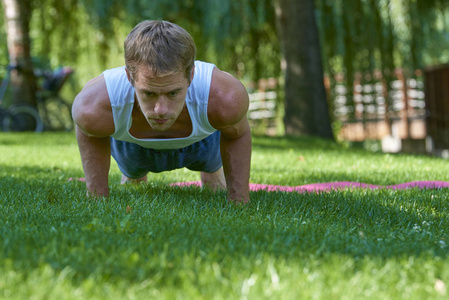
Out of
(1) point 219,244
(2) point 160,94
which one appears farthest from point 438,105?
(1) point 219,244

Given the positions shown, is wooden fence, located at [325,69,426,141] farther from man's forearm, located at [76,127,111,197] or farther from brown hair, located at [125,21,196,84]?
brown hair, located at [125,21,196,84]

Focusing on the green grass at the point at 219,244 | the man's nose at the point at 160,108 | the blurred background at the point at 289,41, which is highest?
the blurred background at the point at 289,41

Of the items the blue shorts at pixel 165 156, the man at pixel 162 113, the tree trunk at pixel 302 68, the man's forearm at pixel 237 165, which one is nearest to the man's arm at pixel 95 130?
the man at pixel 162 113

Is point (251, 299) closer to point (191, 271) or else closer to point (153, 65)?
point (191, 271)

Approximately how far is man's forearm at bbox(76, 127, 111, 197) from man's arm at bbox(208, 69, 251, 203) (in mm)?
698

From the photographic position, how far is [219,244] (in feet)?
7.63

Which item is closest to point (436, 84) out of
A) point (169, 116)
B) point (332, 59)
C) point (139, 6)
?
point (332, 59)

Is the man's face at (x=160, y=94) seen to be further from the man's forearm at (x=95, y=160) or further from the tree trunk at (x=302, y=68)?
the tree trunk at (x=302, y=68)

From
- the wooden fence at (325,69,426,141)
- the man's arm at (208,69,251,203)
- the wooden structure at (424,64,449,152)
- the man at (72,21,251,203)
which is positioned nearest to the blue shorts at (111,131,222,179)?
the man at (72,21,251,203)

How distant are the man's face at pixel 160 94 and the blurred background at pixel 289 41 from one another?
251 inches

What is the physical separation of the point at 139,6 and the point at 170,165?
6172mm

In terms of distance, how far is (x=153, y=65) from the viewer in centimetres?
278

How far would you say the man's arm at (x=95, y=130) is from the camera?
314 cm

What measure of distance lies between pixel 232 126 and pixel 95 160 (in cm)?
84
